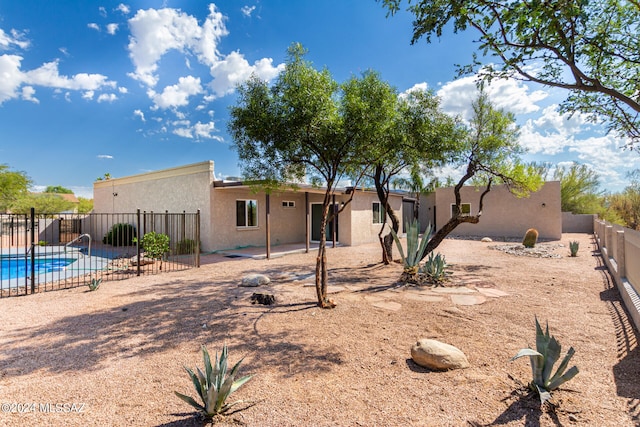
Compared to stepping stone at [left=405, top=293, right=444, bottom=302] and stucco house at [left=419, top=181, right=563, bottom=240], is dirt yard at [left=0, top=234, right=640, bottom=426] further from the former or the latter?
stucco house at [left=419, top=181, right=563, bottom=240]

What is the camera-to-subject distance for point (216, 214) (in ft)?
37.9

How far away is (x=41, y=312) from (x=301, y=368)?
4.76 metres

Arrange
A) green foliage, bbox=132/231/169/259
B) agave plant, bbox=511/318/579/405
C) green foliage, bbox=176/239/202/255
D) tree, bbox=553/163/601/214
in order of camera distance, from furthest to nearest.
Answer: tree, bbox=553/163/601/214 < green foliage, bbox=176/239/202/255 < green foliage, bbox=132/231/169/259 < agave plant, bbox=511/318/579/405

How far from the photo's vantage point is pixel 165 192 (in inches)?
521

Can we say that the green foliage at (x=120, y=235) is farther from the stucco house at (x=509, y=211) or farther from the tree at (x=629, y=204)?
the tree at (x=629, y=204)

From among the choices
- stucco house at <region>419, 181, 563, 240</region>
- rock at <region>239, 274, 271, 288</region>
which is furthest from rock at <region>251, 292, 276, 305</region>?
stucco house at <region>419, 181, 563, 240</region>

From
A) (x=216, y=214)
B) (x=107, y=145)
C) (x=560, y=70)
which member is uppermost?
(x=107, y=145)

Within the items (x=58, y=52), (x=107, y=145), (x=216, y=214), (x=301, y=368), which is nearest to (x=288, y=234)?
(x=216, y=214)

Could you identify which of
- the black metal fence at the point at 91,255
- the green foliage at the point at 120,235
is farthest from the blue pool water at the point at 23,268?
the green foliage at the point at 120,235

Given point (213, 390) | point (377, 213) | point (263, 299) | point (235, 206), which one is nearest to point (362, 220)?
point (377, 213)

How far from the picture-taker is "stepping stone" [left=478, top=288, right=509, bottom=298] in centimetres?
576

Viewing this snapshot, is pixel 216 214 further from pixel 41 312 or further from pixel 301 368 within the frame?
pixel 301 368

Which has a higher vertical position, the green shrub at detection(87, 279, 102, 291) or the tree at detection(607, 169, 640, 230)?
the tree at detection(607, 169, 640, 230)

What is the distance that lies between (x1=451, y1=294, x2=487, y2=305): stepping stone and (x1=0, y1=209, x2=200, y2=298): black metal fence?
6.52 metres
